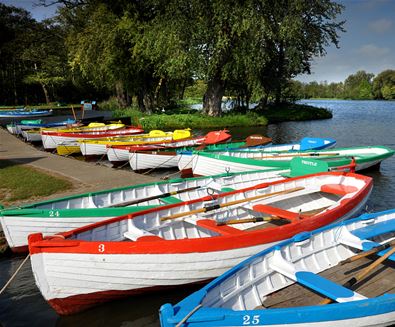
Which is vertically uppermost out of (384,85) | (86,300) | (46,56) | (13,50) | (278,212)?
(13,50)

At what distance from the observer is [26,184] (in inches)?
473

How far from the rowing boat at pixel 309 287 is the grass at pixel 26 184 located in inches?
306

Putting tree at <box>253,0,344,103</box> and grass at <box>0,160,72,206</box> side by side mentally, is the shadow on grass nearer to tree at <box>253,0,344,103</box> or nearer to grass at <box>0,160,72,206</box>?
grass at <box>0,160,72,206</box>

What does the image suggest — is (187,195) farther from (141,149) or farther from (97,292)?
(141,149)

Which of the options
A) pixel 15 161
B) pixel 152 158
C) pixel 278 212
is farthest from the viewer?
pixel 152 158

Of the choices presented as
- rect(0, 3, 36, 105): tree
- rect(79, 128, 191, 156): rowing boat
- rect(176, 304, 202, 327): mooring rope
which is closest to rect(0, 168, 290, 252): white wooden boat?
rect(176, 304, 202, 327): mooring rope

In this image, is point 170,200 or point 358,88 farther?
point 358,88

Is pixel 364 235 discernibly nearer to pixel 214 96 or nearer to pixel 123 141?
pixel 123 141

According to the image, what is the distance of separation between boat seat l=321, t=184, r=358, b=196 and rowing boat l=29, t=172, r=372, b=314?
633mm

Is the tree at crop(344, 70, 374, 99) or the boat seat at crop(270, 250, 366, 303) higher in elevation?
the tree at crop(344, 70, 374, 99)

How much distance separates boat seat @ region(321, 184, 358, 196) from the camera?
30.4 feet

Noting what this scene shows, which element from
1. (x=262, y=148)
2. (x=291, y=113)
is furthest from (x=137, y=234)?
(x=291, y=113)

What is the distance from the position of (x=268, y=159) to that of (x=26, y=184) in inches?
364

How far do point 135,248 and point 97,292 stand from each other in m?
1.05
